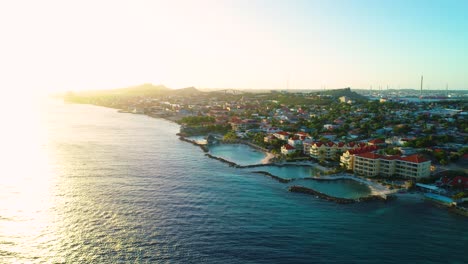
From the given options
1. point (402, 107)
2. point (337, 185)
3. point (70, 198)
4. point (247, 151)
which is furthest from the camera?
point (402, 107)

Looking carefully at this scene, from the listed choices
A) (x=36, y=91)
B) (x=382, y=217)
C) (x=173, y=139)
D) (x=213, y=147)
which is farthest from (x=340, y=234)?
(x=36, y=91)

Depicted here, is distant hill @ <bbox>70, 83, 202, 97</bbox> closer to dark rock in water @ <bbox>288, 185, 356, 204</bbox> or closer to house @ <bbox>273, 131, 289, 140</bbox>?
house @ <bbox>273, 131, 289, 140</bbox>

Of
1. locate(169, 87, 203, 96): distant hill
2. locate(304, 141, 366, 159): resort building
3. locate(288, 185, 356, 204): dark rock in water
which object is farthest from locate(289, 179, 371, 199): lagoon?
locate(169, 87, 203, 96): distant hill

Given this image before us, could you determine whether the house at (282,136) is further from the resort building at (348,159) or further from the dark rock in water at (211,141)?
the resort building at (348,159)

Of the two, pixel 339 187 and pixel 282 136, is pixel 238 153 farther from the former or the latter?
pixel 339 187

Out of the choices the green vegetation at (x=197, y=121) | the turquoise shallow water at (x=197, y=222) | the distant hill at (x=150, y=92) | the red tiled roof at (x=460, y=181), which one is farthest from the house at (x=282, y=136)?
the distant hill at (x=150, y=92)

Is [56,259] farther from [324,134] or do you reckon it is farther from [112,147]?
[324,134]
